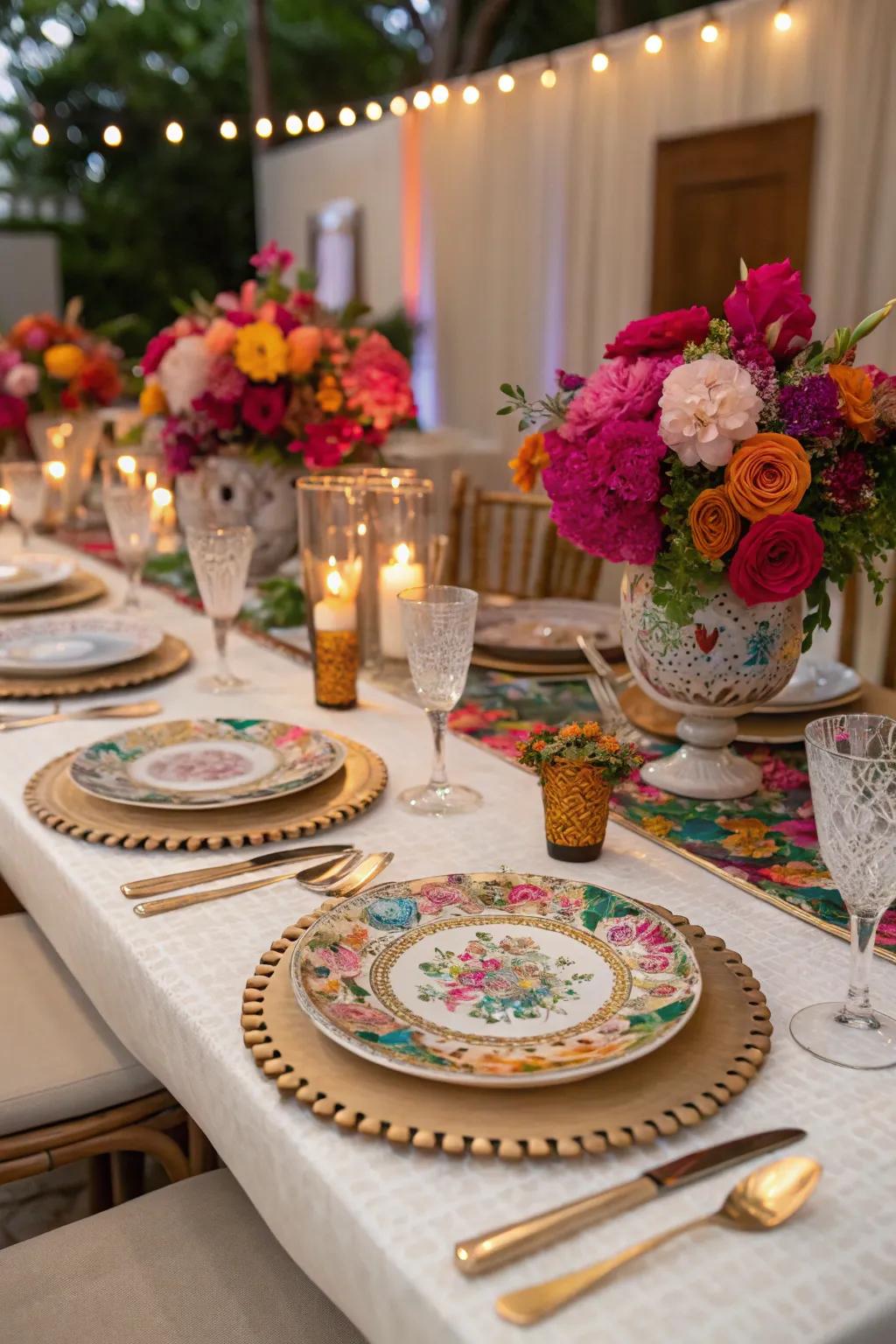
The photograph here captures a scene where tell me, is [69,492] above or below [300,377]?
below

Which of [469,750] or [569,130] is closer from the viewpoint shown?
[469,750]

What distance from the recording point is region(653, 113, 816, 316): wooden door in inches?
194

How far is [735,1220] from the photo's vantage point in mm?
635

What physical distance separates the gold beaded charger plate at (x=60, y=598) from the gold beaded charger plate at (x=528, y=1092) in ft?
4.52

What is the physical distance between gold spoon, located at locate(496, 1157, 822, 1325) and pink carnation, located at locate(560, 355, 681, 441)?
2.36 ft

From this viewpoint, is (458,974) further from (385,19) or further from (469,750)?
(385,19)

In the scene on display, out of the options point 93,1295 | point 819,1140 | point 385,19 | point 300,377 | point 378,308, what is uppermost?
point 385,19

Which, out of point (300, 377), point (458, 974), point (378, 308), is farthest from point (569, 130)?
point (458, 974)

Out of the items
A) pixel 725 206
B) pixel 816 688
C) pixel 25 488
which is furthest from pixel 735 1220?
pixel 725 206

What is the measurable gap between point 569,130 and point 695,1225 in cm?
610

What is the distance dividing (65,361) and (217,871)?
2249mm

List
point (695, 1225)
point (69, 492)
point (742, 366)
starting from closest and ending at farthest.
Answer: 1. point (695, 1225)
2. point (742, 366)
3. point (69, 492)

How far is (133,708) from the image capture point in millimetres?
1538

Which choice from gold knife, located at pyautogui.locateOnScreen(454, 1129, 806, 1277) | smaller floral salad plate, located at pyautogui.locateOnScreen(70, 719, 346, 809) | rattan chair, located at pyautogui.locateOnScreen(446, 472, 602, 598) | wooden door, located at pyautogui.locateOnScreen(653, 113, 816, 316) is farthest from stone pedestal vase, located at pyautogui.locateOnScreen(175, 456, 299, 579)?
wooden door, located at pyautogui.locateOnScreen(653, 113, 816, 316)
